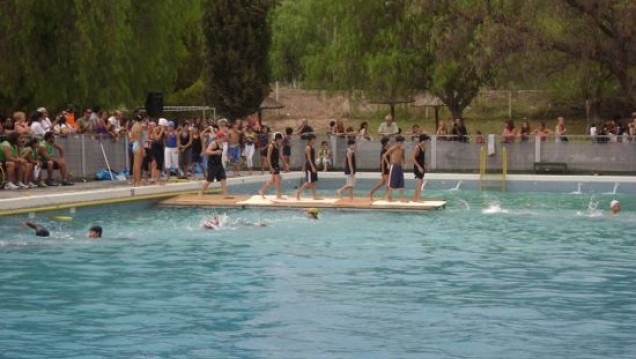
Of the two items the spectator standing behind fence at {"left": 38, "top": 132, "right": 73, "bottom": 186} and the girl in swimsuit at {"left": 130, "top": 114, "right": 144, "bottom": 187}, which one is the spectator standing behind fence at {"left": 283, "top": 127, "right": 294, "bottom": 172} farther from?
the spectator standing behind fence at {"left": 38, "top": 132, "right": 73, "bottom": 186}

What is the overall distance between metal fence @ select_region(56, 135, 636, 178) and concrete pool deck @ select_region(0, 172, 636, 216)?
94 centimetres

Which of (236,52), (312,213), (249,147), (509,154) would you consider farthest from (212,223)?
(236,52)

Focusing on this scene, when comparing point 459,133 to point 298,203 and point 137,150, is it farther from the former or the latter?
point 137,150

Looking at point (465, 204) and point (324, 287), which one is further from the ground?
point (465, 204)

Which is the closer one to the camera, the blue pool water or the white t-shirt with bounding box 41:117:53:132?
the blue pool water

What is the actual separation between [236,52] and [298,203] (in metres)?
17.4

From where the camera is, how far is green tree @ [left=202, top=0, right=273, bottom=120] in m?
41.7

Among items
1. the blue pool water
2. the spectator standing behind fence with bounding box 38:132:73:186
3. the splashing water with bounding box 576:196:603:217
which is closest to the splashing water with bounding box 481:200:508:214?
the blue pool water

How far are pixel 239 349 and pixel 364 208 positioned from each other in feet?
43.0

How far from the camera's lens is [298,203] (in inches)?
1005

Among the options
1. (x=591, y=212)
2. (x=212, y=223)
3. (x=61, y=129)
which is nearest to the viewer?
(x=212, y=223)

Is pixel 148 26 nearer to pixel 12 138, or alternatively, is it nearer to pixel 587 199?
pixel 12 138

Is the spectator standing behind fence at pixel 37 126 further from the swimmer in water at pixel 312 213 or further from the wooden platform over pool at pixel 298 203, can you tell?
the swimmer in water at pixel 312 213

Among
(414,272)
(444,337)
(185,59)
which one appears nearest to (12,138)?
(414,272)
